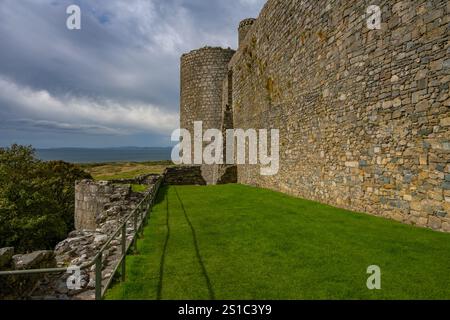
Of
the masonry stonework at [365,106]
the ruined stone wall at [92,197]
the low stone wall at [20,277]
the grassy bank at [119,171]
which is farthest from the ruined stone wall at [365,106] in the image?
the grassy bank at [119,171]

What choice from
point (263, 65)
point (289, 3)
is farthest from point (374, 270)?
point (263, 65)

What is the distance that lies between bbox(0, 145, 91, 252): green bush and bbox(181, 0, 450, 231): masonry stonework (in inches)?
522

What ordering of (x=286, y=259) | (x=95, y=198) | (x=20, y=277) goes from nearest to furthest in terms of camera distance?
(x=20, y=277)
(x=286, y=259)
(x=95, y=198)

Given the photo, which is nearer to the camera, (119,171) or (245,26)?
(245,26)

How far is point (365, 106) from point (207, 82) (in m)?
20.3

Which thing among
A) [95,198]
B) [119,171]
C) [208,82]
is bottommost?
[119,171]

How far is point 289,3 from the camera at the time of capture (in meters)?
14.3

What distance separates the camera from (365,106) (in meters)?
9.31

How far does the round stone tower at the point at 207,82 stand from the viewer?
92.2ft

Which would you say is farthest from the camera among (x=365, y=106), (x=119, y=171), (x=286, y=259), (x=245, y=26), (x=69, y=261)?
(x=119, y=171)

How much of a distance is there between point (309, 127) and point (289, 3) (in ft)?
17.9

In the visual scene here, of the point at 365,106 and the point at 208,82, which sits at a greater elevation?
the point at 208,82

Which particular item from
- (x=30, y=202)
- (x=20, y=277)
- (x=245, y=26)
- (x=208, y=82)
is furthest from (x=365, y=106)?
(x=208, y=82)

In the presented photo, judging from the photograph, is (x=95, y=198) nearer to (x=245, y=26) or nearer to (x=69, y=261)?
(x=69, y=261)
